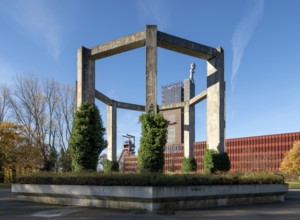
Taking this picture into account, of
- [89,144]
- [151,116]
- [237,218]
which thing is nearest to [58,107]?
[89,144]

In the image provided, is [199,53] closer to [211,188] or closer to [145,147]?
[145,147]

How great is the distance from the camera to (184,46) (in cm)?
2325

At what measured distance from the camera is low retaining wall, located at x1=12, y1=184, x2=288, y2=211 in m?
14.2

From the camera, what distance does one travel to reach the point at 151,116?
18.9 metres

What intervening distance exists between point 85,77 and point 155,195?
12.1 m

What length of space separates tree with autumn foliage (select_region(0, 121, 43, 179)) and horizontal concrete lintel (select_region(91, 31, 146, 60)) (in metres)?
23.6

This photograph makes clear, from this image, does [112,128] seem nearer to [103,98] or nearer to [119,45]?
[103,98]

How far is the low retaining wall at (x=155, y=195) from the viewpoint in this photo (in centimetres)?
1425

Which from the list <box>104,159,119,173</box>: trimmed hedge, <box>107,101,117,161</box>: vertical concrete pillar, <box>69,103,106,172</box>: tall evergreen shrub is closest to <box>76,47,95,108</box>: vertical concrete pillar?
<box>69,103,106,172</box>: tall evergreen shrub

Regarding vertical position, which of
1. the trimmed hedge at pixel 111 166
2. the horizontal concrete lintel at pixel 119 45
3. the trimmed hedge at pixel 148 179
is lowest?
the trimmed hedge at pixel 111 166

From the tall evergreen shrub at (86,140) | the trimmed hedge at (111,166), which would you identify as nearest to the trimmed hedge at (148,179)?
the tall evergreen shrub at (86,140)

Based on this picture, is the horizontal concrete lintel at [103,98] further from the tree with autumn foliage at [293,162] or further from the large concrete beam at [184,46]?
the tree with autumn foliage at [293,162]

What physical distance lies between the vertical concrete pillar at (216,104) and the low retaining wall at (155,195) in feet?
18.0

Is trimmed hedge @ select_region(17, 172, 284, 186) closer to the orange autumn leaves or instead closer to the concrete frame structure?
the concrete frame structure
